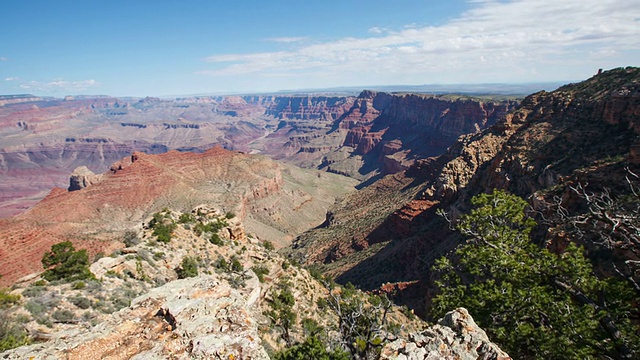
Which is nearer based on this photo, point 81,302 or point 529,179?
point 81,302

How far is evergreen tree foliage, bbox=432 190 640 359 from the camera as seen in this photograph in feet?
41.0

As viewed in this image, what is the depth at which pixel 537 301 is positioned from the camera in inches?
542

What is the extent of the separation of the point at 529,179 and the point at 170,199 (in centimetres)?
7958

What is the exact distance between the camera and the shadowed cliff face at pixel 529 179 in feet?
103

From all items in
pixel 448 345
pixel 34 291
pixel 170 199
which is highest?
pixel 448 345

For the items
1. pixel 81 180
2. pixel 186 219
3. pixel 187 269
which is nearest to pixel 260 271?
pixel 187 269

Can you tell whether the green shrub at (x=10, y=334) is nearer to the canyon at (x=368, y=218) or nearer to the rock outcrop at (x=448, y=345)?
the canyon at (x=368, y=218)

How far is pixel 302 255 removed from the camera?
7250 cm

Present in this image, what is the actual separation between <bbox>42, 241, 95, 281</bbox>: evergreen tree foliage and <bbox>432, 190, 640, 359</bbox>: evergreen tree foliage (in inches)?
838

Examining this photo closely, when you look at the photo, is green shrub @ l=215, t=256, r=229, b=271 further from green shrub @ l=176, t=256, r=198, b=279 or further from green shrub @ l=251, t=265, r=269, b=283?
green shrub @ l=251, t=265, r=269, b=283

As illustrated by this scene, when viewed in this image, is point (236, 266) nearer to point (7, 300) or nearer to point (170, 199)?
point (7, 300)

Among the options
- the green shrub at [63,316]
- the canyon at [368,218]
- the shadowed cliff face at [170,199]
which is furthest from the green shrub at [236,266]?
the shadowed cliff face at [170,199]

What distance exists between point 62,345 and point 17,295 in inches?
381

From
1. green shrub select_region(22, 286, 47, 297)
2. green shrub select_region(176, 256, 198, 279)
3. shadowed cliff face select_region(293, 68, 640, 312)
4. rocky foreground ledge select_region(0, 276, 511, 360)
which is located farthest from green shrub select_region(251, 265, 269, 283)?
shadowed cliff face select_region(293, 68, 640, 312)
